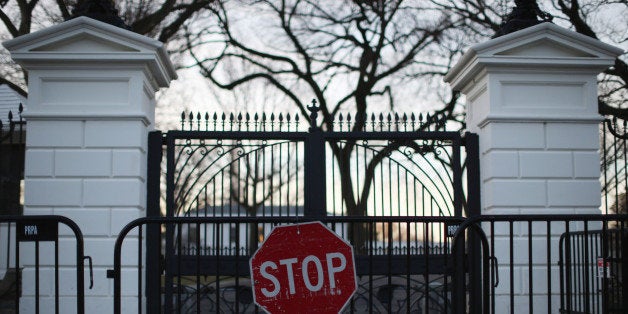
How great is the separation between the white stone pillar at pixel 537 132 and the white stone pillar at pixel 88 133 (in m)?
3.86

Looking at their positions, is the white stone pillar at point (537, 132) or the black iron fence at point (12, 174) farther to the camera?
the black iron fence at point (12, 174)

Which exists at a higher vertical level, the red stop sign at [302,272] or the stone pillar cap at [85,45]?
the stone pillar cap at [85,45]

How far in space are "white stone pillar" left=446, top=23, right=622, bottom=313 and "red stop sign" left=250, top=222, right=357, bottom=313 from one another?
3664 millimetres

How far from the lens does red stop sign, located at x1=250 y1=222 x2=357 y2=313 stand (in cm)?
527

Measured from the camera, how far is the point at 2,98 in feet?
55.4

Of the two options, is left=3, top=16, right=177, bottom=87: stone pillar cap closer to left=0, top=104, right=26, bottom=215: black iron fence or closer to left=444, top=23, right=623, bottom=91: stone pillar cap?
left=0, top=104, right=26, bottom=215: black iron fence

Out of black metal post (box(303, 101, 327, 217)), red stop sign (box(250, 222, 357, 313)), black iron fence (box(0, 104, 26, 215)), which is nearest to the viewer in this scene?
red stop sign (box(250, 222, 357, 313))

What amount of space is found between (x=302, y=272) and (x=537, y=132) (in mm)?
4404

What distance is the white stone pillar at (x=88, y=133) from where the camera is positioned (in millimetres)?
8172

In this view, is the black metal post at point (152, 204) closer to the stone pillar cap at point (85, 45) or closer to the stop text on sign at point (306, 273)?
the stone pillar cap at point (85, 45)

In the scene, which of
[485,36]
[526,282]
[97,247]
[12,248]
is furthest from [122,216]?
[485,36]

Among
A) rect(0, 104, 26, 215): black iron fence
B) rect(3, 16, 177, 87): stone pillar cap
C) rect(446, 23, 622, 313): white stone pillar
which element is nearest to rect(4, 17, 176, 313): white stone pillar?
rect(3, 16, 177, 87): stone pillar cap

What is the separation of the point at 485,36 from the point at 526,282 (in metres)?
13.1

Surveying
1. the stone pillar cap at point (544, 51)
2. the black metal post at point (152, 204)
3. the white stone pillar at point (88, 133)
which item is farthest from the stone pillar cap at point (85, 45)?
the stone pillar cap at point (544, 51)
